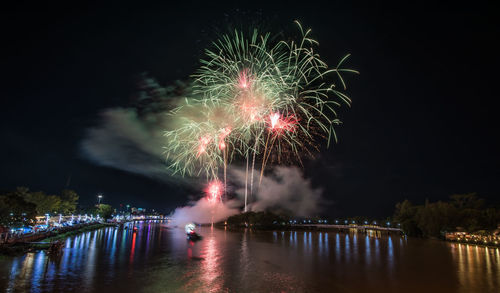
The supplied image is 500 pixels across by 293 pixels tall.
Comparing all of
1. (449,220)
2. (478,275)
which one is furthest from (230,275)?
(449,220)

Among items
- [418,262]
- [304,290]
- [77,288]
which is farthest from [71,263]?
[418,262]

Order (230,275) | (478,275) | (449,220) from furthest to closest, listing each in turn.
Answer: (449,220) → (478,275) → (230,275)

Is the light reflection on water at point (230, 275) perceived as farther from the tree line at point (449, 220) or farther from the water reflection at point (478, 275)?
the tree line at point (449, 220)

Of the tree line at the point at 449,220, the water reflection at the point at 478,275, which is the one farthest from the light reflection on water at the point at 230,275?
the tree line at the point at 449,220

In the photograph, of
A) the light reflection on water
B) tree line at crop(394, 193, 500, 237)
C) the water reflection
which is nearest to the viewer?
the light reflection on water

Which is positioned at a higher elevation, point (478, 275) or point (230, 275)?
point (230, 275)

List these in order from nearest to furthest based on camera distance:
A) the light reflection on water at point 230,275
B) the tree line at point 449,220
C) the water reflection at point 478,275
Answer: the light reflection on water at point 230,275
the water reflection at point 478,275
the tree line at point 449,220

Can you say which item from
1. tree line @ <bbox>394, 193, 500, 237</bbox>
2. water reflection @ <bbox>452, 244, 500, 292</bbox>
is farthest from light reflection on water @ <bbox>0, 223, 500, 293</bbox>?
tree line @ <bbox>394, 193, 500, 237</bbox>

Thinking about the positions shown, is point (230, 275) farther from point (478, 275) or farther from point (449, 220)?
point (449, 220)

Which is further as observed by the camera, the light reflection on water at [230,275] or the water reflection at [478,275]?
the water reflection at [478,275]

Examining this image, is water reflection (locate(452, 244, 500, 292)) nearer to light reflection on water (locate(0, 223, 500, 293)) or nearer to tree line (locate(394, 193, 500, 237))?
light reflection on water (locate(0, 223, 500, 293))

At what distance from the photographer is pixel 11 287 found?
13.5 meters

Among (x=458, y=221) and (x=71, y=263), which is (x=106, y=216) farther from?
(x=458, y=221)

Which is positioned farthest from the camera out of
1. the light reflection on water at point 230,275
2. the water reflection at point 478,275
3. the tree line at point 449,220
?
the tree line at point 449,220
